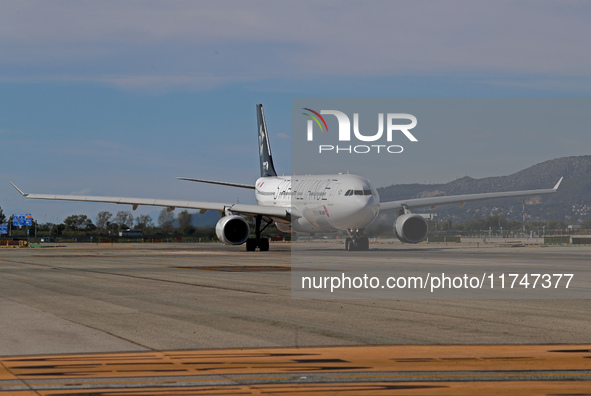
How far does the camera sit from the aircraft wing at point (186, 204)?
49.0 metres

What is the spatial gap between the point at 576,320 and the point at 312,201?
3514 centimetres

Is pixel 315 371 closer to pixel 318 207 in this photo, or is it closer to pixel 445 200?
pixel 318 207

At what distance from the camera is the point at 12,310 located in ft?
49.7

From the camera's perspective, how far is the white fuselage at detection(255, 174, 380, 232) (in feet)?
150

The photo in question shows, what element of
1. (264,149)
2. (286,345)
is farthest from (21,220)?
(286,345)

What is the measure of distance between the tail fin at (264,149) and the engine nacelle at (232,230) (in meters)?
17.0

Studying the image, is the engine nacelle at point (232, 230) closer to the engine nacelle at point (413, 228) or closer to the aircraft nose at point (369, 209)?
the aircraft nose at point (369, 209)

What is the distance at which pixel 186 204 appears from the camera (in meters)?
54.2

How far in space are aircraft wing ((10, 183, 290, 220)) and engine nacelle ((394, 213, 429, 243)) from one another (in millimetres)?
7023

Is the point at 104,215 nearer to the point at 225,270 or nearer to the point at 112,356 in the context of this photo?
the point at 225,270

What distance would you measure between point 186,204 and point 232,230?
7948 millimetres

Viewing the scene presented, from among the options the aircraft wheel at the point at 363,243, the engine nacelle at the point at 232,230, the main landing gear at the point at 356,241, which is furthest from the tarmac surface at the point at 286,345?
the aircraft wheel at the point at 363,243

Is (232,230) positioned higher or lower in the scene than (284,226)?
lower

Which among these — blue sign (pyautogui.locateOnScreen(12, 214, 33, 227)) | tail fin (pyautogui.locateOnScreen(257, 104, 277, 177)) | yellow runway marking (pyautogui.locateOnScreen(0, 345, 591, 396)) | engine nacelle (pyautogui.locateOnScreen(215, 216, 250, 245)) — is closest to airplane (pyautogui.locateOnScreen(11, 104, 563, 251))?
engine nacelle (pyautogui.locateOnScreen(215, 216, 250, 245))
